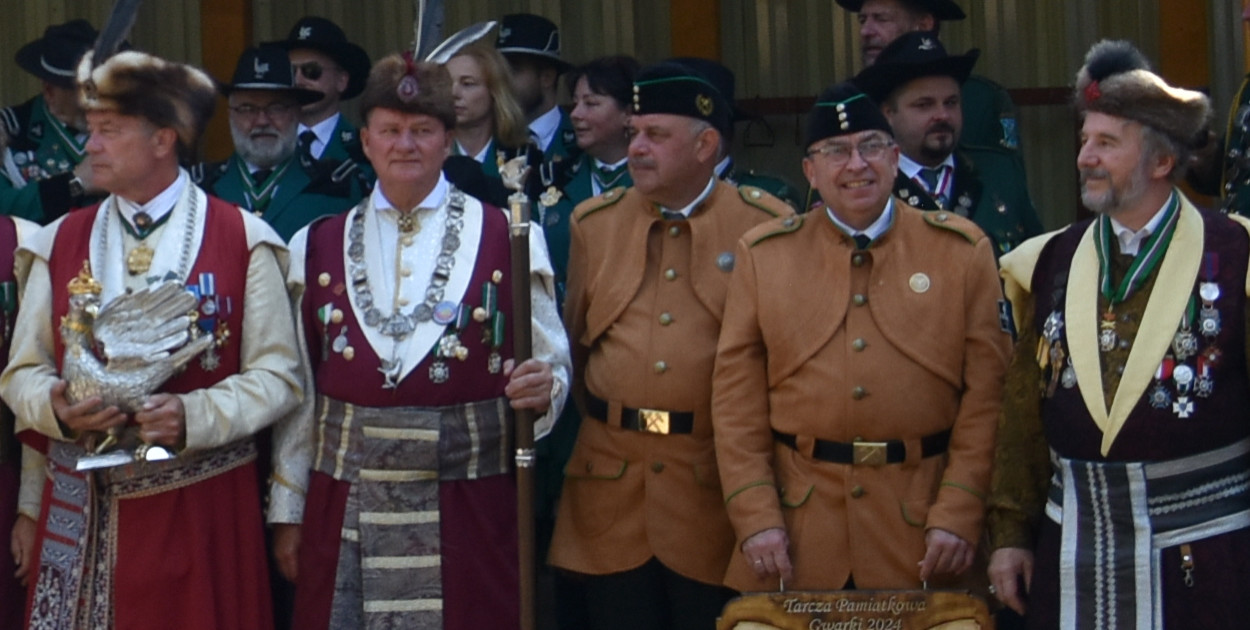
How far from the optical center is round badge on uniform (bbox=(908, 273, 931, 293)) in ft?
16.7

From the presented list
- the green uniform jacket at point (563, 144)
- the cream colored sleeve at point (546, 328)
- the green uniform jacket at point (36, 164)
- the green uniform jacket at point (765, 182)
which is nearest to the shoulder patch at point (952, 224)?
the cream colored sleeve at point (546, 328)

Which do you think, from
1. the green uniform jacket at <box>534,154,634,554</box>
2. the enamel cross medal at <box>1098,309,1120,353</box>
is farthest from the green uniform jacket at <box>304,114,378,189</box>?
the enamel cross medal at <box>1098,309,1120,353</box>

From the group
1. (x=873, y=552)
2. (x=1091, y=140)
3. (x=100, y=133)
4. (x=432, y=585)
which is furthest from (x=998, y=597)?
(x=100, y=133)

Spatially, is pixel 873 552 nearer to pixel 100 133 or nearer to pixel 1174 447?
pixel 1174 447

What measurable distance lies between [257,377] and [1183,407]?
2346 millimetres

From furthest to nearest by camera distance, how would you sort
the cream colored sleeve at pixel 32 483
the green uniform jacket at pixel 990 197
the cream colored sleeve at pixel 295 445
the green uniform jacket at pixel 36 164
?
the green uniform jacket at pixel 36 164 < the green uniform jacket at pixel 990 197 < the cream colored sleeve at pixel 32 483 < the cream colored sleeve at pixel 295 445

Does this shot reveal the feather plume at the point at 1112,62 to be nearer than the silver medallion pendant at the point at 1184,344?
No

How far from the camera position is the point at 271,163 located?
22.2 feet

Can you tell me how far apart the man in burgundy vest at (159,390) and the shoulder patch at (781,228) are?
1.28 metres

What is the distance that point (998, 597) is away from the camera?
4895 millimetres

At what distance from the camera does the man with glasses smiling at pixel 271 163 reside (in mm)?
6539

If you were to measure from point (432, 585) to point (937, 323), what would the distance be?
147cm

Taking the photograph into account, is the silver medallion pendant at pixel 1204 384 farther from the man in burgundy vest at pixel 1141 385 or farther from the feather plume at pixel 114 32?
the feather plume at pixel 114 32

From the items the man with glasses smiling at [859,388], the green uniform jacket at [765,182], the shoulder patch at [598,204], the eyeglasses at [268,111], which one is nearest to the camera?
the man with glasses smiling at [859,388]
